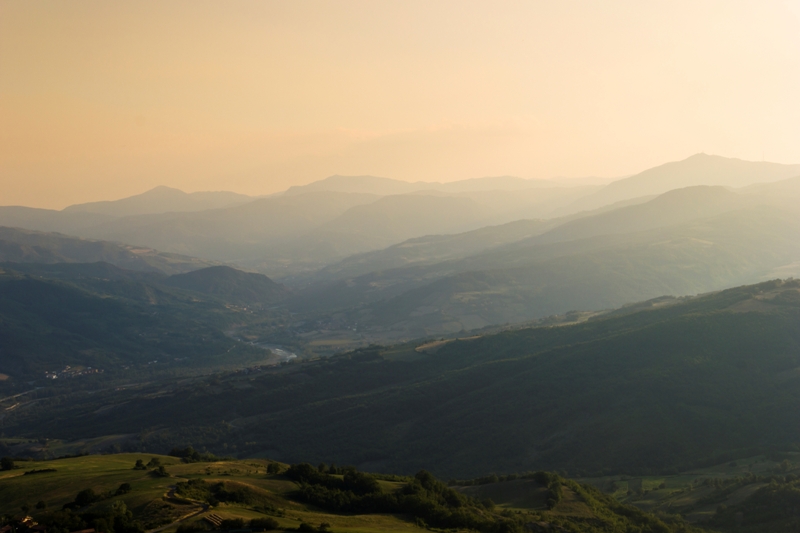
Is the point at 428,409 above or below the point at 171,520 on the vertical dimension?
below

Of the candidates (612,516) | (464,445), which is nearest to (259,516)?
(612,516)

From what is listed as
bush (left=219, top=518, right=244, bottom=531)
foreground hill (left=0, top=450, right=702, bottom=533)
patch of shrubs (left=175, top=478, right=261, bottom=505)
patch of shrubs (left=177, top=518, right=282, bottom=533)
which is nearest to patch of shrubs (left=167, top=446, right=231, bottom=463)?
foreground hill (left=0, top=450, right=702, bottom=533)

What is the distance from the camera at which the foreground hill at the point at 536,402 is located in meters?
109

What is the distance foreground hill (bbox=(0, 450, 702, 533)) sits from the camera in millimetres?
45656

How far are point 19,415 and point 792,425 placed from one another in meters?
193

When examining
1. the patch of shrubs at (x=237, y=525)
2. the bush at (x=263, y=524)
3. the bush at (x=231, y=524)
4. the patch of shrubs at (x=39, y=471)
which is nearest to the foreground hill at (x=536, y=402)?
the patch of shrubs at (x=39, y=471)

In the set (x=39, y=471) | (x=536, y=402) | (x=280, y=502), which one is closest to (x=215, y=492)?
(x=280, y=502)

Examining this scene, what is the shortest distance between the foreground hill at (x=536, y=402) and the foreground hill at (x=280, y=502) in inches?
1485

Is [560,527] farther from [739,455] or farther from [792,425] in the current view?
[792,425]

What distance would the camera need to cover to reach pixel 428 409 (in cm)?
13725

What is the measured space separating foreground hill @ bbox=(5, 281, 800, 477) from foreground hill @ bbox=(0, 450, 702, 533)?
3773cm

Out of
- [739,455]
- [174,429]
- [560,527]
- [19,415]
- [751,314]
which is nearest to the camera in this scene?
[560,527]

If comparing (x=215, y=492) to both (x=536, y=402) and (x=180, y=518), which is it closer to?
(x=180, y=518)

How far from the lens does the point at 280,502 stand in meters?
56.0
